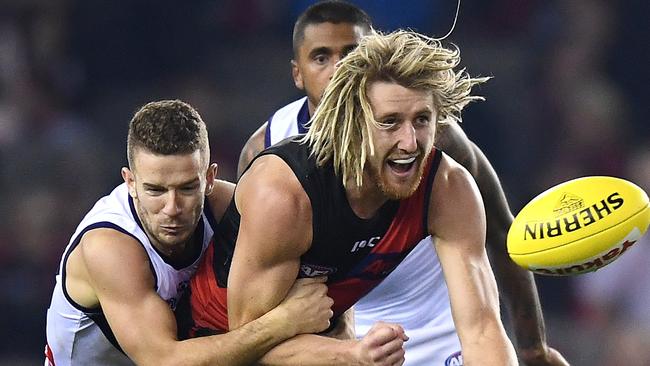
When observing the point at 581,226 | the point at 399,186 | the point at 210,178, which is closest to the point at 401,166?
the point at 399,186

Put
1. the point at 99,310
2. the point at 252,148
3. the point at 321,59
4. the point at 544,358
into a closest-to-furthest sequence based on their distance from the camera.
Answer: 1. the point at 99,310
2. the point at 321,59
3. the point at 252,148
4. the point at 544,358

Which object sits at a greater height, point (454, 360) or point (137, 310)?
point (137, 310)

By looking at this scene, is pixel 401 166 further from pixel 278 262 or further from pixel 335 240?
pixel 278 262

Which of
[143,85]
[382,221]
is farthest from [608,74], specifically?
[382,221]

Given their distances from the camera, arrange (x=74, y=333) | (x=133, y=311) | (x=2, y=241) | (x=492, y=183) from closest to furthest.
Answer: (x=133, y=311)
(x=74, y=333)
(x=492, y=183)
(x=2, y=241)

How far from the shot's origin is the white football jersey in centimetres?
451

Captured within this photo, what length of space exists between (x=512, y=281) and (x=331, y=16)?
141 cm

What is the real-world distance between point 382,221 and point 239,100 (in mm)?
4492

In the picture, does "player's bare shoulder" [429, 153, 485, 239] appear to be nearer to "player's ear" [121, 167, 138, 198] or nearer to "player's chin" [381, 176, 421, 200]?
"player's chin" [381, 176, 421, 200]

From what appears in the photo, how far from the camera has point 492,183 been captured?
5375mm

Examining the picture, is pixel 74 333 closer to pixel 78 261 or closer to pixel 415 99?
pixel 78 261

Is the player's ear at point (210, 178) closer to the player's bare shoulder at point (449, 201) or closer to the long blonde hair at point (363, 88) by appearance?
the long blonde hair at point (363, 88)

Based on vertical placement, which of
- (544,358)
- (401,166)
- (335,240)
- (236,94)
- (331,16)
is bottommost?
(544,358)

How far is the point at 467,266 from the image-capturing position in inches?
166
